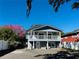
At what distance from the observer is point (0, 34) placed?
4897cm

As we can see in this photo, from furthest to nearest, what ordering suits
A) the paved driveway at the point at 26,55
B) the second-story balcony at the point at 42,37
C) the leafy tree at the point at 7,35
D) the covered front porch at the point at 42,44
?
the covered front porch at the point at 42,44, the second-story balcony at the point at 42,37, the leafy tree at the point at 7,35, the paved driveway at the point at 26,55

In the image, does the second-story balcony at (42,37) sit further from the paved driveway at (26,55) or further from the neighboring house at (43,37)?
the paved driveway at (26,55)

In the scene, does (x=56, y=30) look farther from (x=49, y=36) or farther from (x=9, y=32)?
(x=9, y=32)

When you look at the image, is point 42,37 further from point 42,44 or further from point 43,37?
point 42,44

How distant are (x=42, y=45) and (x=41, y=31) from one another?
11.8 ft

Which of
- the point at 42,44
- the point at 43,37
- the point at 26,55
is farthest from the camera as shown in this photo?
the point at 42,44

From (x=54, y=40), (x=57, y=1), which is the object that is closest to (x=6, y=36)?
(x=54, y=40)

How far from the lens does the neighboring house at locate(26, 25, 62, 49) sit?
49.7 meters

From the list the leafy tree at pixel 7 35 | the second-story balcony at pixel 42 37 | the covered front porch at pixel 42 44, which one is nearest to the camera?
the leafy tree at pixel 7 35

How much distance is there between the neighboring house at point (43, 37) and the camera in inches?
1955

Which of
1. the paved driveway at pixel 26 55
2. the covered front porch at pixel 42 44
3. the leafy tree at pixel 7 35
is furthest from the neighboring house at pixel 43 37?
the paved driveway at pixel 26 55

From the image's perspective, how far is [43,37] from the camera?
4994cm

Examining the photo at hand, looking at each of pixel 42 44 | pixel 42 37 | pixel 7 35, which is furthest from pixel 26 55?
pixel 42 44

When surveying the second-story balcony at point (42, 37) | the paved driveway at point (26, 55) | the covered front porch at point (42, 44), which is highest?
the second-story balcony at point (42, 37)
